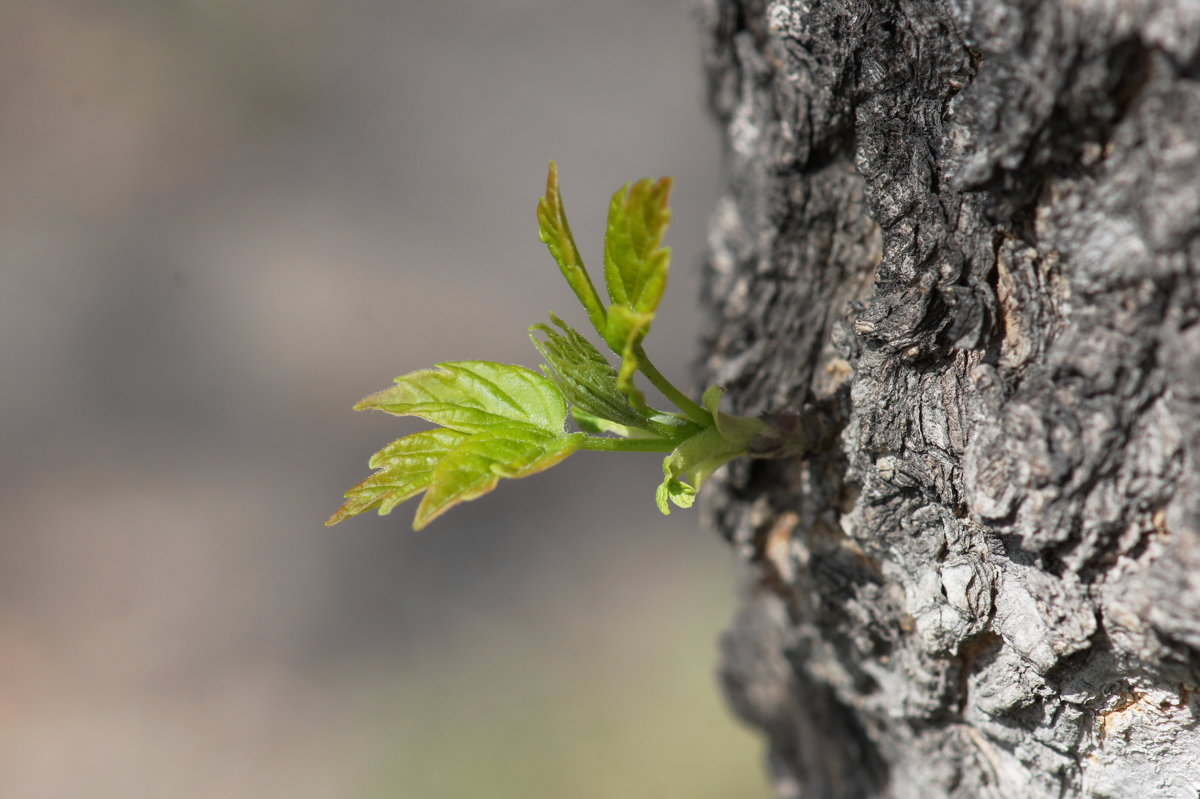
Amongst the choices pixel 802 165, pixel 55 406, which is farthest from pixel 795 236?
pixel 55 406

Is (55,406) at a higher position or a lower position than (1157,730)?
higher

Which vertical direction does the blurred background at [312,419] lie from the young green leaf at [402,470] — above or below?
above

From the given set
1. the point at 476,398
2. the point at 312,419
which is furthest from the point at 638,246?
the point at 312,419

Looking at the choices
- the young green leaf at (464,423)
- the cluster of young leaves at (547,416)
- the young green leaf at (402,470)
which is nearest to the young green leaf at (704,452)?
the cluster of young leaves at (547,416)

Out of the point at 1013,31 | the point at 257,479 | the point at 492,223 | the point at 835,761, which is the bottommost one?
the point at 835,761

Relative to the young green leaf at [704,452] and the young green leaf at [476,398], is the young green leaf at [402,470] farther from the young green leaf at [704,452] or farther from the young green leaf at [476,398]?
the young green leaf at [704,452]

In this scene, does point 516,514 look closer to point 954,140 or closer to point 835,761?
point 835,761
